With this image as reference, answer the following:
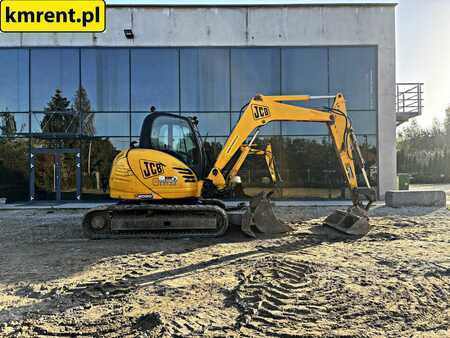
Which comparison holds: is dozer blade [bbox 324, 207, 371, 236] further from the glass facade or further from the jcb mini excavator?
the glass facade

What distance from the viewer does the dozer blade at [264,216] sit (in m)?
8.32

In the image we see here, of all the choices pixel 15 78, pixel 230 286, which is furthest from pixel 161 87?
pixel 230 286

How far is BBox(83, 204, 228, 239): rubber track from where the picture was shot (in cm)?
812

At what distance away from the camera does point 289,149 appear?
16.2 m

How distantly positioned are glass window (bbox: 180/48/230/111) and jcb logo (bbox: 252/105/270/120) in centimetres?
786

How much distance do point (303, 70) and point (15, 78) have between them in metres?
13.1

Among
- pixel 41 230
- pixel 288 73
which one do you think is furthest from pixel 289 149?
pixel 41 230

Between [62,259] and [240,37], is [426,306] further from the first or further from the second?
[240,37]

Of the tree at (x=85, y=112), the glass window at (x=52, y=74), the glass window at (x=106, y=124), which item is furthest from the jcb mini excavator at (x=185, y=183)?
the glass window at (x=52, y=74)

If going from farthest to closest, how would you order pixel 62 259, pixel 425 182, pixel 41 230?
1. pixel 425 182
2. pixel 41 230
3. pixel 62 259

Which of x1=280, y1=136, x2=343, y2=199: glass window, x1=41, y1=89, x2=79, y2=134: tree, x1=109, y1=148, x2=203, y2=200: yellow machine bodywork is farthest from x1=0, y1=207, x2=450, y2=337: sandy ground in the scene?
x1=41, y1=89, x2=79, y2=134: tree

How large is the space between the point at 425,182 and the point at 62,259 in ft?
118

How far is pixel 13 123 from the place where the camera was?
16703 millimetres

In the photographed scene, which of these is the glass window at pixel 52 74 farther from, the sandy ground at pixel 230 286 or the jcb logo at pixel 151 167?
the jcb logo at pixel 151 167
